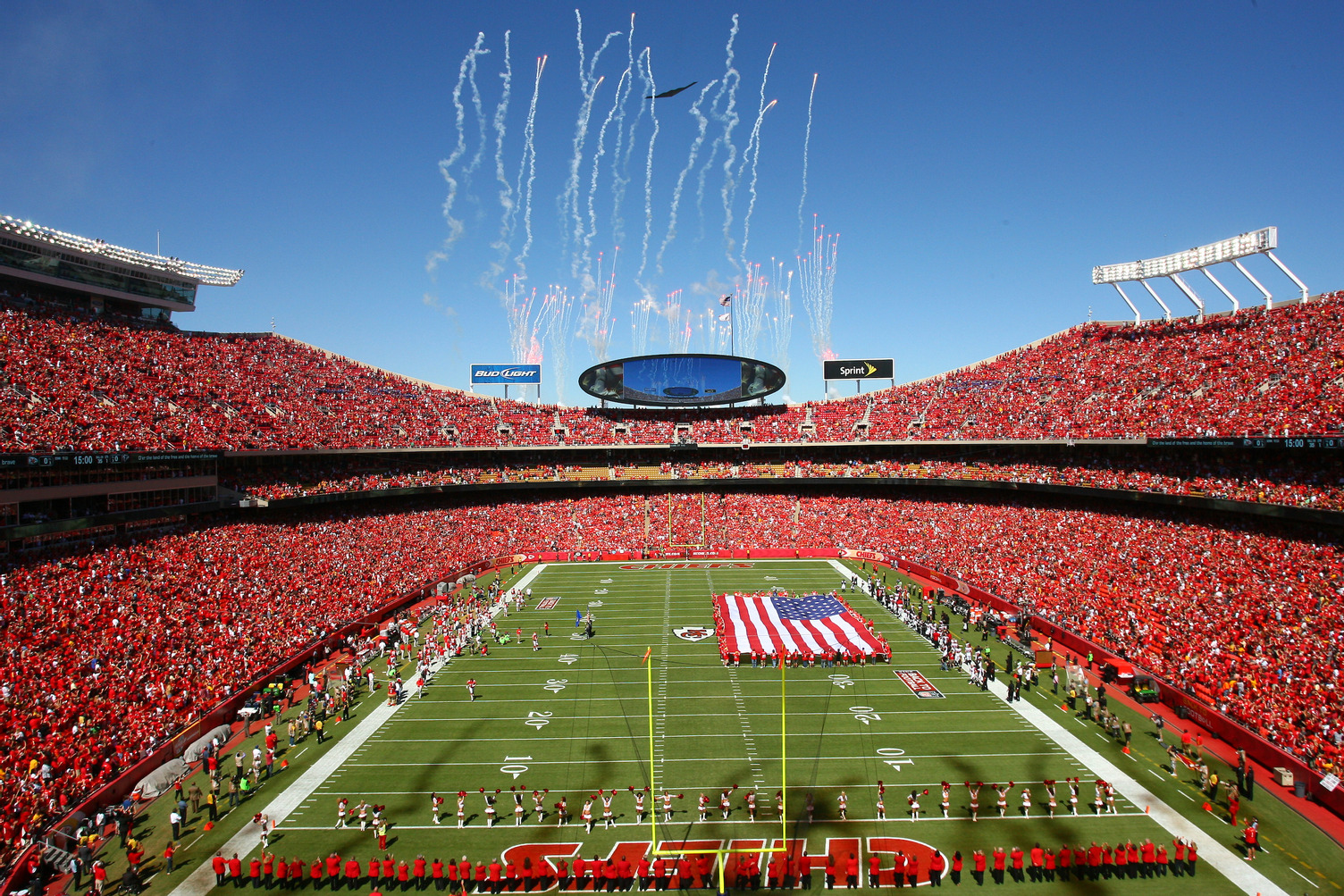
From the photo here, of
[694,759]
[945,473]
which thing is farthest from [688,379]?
[694,759]

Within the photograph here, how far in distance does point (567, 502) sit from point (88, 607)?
3451cm

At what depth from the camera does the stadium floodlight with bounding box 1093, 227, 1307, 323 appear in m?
39.9

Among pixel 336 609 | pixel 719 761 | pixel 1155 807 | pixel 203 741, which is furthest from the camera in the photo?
pixel 336 609

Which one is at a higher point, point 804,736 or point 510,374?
point 510,374

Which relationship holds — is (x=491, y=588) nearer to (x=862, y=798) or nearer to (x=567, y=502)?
(x=567, y=502)

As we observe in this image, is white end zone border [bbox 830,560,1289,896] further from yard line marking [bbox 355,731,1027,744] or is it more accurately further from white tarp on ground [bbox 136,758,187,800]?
white tarp on ground [bbox 136,758,187,800]

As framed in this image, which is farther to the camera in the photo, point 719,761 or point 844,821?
point 719,761

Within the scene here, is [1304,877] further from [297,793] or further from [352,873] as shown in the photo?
[297,793]

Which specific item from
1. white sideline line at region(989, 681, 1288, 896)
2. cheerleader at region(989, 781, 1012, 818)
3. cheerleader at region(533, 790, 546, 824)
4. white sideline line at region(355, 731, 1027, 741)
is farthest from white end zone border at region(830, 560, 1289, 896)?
cheerleader at region(533, 790, 546, 824)

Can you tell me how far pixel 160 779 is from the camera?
17469 millimetres

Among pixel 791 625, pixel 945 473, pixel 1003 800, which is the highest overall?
pixel 945 473

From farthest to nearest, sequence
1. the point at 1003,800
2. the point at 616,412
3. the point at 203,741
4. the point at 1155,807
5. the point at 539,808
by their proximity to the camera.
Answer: the point at 616,412
the point at 203,741
the point at 1155,807
the point at 539,808
the point at 1003,800

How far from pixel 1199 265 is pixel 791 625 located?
3770 cm

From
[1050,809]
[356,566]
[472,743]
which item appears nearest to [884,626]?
[1050,809]
